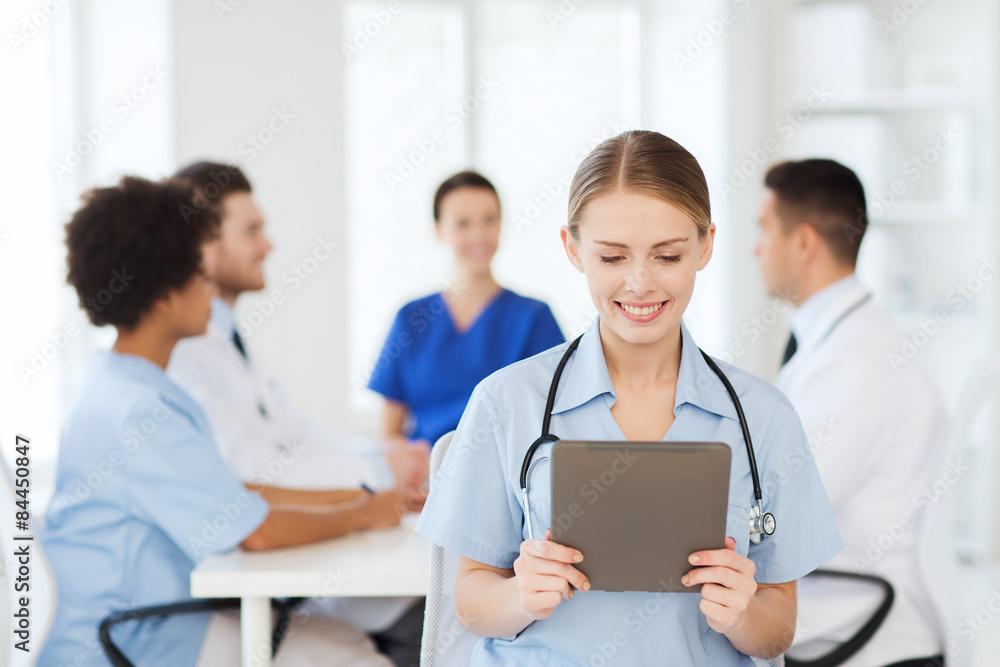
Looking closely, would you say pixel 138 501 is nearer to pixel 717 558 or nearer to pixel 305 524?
pixel 305 524

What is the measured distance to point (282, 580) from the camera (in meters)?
1.52

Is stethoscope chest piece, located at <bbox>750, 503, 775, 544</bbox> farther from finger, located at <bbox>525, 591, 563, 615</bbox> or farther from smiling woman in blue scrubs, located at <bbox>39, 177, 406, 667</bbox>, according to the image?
smiling woman in blue scrubs, located at <bbox>39, 177, 406, 667</bbox>

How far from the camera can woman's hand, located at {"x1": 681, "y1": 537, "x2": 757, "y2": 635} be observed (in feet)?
3.31

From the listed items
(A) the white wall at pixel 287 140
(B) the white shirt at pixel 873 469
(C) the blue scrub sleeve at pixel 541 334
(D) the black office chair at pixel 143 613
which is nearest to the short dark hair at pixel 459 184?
(C) the blue scrub sleeve at pixel 541 334

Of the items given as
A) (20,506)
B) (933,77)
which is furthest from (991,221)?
(20,506)

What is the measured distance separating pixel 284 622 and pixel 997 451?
10.4 ft

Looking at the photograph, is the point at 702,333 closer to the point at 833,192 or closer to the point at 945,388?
the point at 945,388

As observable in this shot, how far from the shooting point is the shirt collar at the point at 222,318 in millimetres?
2391

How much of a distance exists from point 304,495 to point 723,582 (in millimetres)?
1122

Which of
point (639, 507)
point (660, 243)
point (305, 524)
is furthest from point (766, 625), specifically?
point (305, 524)

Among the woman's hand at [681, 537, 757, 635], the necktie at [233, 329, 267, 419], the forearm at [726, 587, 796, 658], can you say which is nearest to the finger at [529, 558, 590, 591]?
the woman's hand at [681, 537, 757, 635]

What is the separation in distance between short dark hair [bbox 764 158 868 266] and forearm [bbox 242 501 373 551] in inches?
48.3

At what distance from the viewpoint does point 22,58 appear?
3.03 meters

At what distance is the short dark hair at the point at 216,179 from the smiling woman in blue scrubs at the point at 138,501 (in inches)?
27.8
